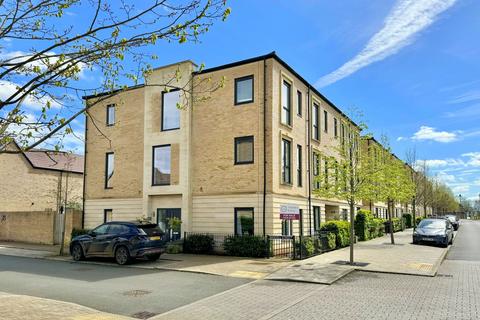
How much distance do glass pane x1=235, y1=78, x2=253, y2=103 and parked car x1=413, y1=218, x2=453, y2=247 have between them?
12.6 meters

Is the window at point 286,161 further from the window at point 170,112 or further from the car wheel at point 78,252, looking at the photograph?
the car wheel at point 78,252

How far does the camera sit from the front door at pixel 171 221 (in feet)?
64.3

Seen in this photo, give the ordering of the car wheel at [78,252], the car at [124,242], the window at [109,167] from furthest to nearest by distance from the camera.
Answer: the window at [109,167] < the car wheel at [78,252] < the car at [124,242]

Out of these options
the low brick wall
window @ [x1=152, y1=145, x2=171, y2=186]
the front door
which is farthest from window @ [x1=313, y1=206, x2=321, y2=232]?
the low brick wall

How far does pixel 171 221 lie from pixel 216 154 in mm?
3818

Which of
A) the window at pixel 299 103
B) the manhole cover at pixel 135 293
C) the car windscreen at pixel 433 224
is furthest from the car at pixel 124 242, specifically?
the car windscreen at pixel 433 224

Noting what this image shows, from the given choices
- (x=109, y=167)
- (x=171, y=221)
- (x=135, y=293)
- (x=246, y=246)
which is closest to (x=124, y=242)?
(x=171, y=221)

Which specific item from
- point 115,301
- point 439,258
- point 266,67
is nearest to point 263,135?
point 266,67

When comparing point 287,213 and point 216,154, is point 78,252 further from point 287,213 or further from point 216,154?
point 287,213

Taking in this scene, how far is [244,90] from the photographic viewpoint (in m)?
19.6

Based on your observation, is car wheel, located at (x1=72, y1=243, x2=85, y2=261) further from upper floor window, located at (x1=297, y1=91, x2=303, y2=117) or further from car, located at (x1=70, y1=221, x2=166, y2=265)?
upper floor window, located at (x1=297, y1=91, x2=303, y2=117)

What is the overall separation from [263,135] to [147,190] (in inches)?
279

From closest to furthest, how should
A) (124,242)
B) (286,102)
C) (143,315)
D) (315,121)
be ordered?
(143,315) → (124,242) → (286,102) → (315,121)

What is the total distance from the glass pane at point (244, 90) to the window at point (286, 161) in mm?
2757
